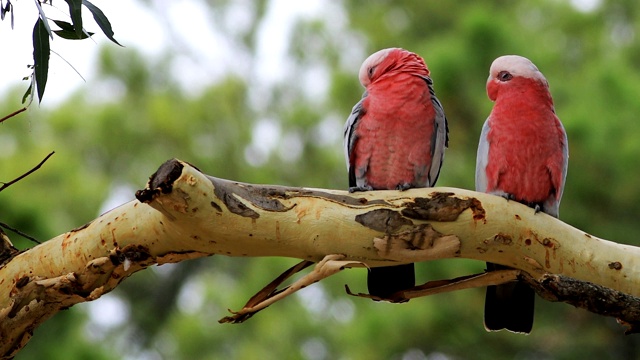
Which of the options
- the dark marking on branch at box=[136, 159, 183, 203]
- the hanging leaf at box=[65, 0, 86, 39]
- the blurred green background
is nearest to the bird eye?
the dark marking on branch at box=[136, 159, 183, 203]

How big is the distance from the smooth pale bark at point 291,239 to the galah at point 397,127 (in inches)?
23.5

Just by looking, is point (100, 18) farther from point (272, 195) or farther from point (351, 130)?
point (351, 130)

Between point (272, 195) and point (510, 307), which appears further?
point (510, 307)

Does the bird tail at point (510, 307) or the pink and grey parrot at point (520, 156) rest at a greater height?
the pink and grey parrot at point (520, 156)

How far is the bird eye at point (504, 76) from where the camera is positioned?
10.3ft

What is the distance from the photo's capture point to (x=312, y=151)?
9023 millimetres

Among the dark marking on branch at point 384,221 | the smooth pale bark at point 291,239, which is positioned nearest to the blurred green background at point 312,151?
the smooth pale bark at point 291,239

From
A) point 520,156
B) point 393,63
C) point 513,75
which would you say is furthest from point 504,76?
point 393,63

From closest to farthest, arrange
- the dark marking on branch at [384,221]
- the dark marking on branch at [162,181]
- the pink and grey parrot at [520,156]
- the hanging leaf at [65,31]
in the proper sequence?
the dark marking on branch at [162,181]
the hanging leaf at [65,31]
the dark marking on branch at [384,221]
the pink and grey parrot at [520,156]

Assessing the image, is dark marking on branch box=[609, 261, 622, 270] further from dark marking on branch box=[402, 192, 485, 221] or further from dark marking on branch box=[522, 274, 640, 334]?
dark marking on branch box=[402, 192, 485, 221]

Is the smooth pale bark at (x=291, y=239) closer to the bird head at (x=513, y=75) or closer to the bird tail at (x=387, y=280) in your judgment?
the bird tail at (x=387, y=280)

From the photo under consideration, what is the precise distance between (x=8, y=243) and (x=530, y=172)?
5.96 ft

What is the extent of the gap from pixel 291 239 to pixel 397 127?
0.89 metres

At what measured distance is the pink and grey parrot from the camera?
3051 millimetres
